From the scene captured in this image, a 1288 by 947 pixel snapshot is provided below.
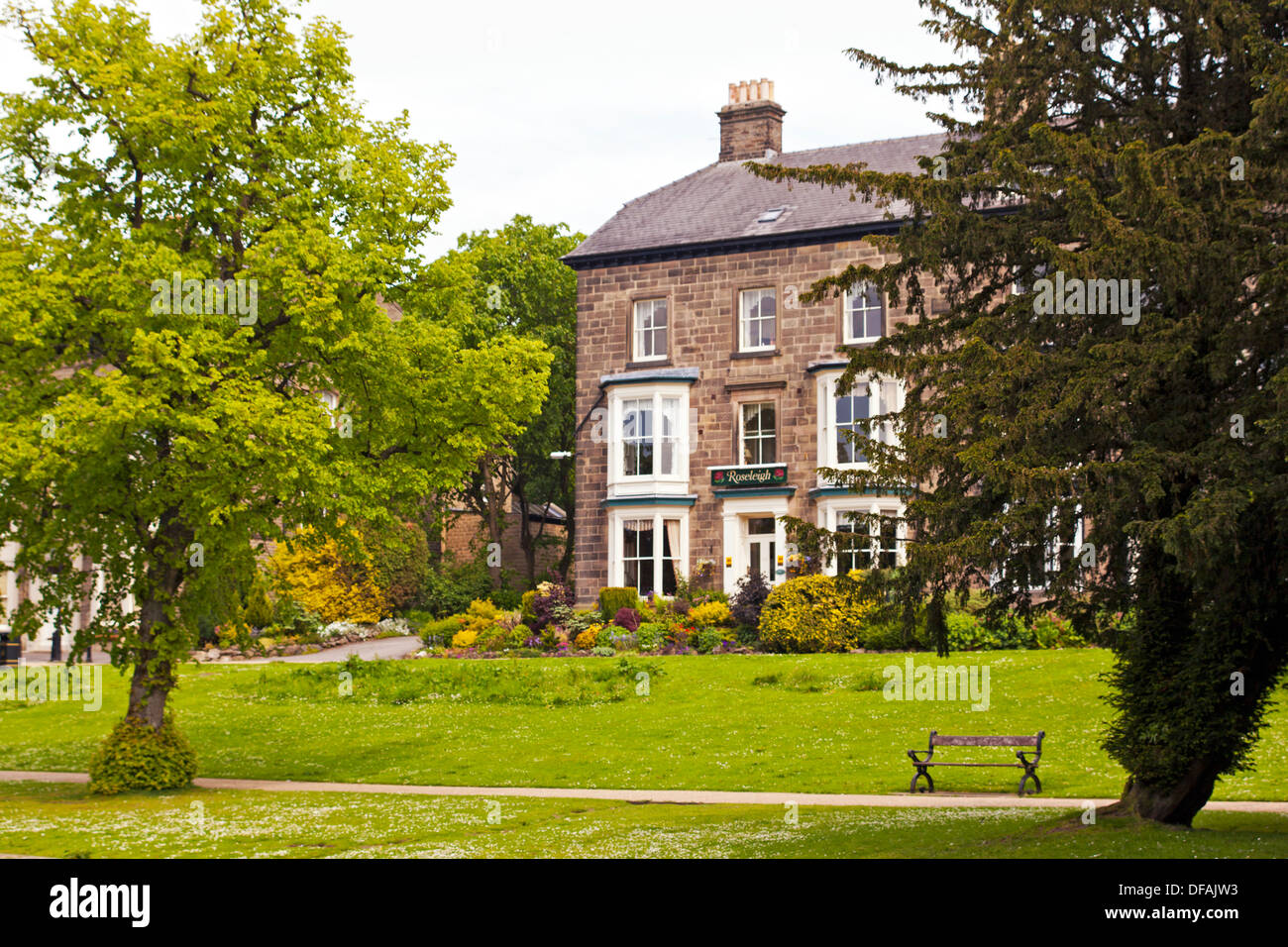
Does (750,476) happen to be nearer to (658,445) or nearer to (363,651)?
(658,445)

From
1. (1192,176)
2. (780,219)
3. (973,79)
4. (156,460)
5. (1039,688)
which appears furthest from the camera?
(780,219)

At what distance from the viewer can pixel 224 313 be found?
19.2m

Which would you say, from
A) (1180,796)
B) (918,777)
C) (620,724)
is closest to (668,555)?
(620,724)

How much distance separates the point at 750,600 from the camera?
33375mm

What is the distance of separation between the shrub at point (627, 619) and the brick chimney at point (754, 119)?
16.5 m

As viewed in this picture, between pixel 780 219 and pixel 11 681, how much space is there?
24.2 m

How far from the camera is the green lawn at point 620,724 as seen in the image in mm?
19328

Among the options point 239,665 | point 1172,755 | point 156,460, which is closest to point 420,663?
point 239,665

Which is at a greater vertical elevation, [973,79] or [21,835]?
[973,79]

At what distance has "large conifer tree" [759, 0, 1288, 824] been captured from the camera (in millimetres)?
11383

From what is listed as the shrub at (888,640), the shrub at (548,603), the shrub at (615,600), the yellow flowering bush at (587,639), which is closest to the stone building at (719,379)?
the shrub at (548,603)

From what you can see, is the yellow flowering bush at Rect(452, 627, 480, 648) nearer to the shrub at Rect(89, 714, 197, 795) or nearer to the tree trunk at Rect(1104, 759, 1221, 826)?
the shrub at Rect(89, 714, 197, 795)

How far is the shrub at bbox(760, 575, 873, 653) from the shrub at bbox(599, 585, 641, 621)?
582 cm
